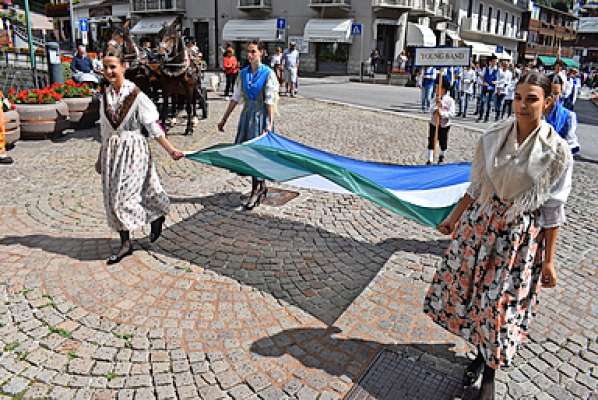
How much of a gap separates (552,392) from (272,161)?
316 cm

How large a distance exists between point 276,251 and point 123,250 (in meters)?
1.54

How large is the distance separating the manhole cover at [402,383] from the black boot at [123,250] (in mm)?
2715

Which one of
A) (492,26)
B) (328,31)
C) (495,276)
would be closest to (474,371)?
(495,276)

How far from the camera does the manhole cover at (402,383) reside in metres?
3.04

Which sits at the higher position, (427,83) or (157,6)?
(157,6)

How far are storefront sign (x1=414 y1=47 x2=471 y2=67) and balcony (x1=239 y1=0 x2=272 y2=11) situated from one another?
29591mm

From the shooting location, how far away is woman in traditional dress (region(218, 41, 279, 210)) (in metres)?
5.82

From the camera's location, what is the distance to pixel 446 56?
788 centimetres

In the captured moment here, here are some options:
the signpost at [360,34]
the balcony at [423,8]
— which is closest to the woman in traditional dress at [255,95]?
the signpost at [360,34]

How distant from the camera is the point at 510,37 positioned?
182ft

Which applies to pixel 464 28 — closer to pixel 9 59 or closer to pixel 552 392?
pixel 9 59

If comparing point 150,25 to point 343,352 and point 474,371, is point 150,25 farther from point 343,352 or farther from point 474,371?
point 474,371

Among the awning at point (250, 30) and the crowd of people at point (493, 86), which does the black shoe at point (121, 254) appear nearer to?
the crowd of people at point (493, 86)

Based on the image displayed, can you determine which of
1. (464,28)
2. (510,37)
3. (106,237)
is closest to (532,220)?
(106,237)
